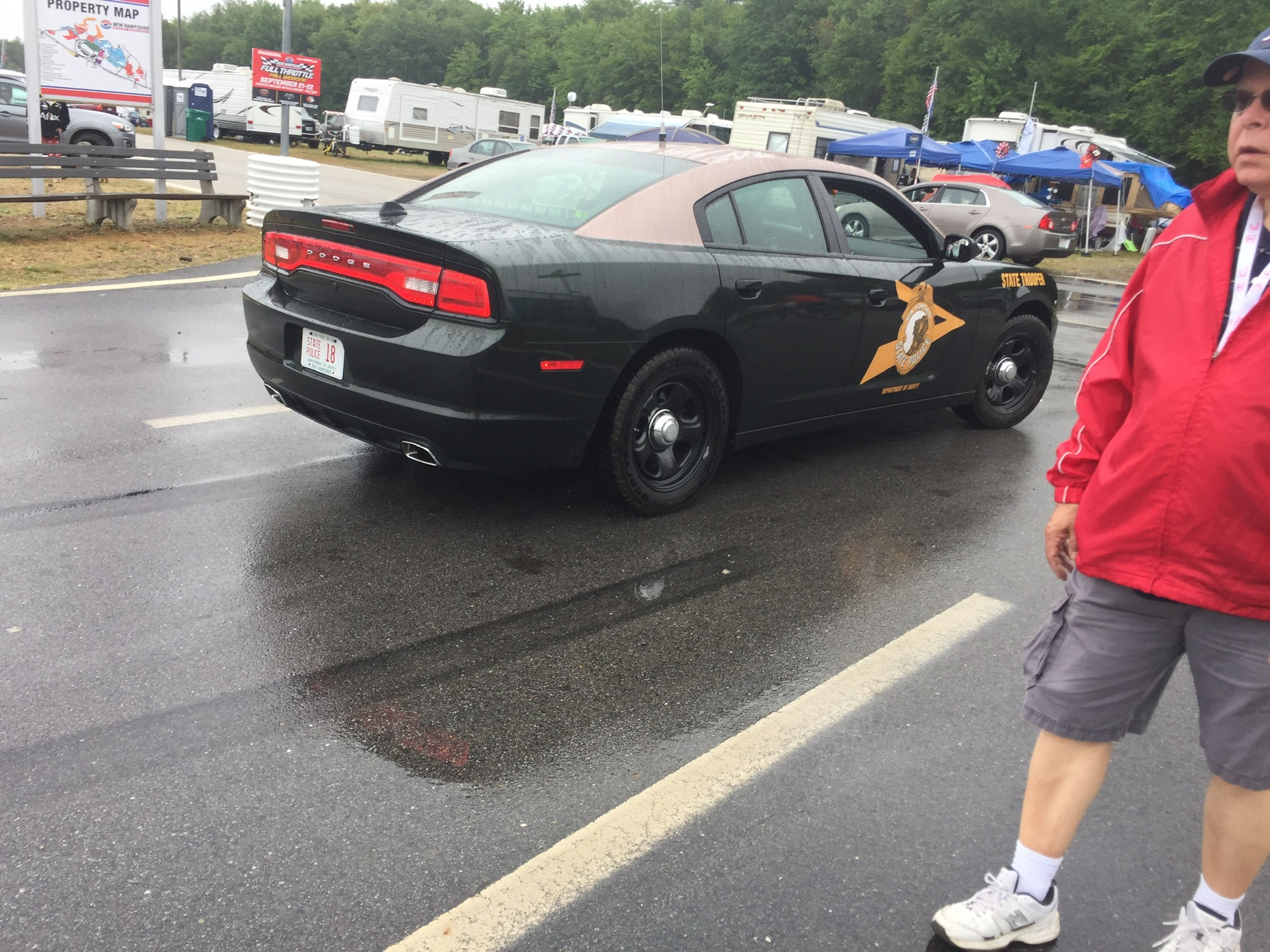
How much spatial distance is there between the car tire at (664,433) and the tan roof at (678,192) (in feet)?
1.61

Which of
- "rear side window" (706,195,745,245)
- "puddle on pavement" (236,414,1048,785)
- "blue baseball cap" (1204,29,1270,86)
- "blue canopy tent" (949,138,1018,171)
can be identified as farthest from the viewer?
"blue canopy tent" (949,138,1018,171)

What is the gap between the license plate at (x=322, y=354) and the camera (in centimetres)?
413

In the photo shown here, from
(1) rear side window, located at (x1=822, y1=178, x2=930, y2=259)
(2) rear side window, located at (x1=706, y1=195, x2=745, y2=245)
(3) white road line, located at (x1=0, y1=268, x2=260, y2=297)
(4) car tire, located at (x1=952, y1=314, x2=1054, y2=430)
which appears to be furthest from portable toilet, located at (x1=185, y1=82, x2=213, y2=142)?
(2) rear side window, located at (x1=706, y1=195, x2=745, y2=245)

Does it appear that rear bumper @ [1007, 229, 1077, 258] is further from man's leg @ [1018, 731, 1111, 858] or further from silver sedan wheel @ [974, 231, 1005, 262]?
man's leg @ [1018, 731, 1111, 858]

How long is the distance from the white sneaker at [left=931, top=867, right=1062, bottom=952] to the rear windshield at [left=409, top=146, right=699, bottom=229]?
2.89m

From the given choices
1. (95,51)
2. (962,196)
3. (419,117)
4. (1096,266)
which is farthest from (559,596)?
(419,117)

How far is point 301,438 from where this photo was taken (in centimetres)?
535

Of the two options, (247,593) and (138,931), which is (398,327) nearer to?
(247,593)

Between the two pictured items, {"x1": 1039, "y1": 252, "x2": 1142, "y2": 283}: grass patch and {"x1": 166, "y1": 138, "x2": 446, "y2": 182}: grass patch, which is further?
{"x1": 166, "y1": 138, "x2": 446, "y2": 182}: grass patch

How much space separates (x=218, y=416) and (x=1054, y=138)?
31.8 m

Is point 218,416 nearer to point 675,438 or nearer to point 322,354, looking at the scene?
point 322,354

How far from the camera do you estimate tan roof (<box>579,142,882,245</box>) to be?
433 centimetres

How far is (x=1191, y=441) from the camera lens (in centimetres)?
198

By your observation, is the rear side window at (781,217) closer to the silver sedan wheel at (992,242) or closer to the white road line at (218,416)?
the white road line at (218,416)
